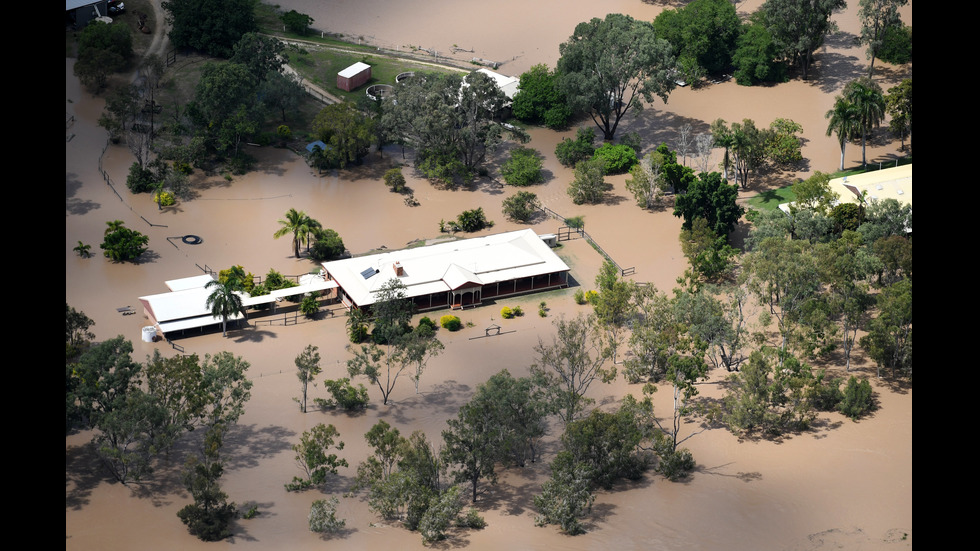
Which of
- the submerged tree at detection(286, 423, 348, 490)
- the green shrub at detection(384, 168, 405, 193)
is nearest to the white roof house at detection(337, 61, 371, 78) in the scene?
the green shrub at detection(384, 168, 405, 193)

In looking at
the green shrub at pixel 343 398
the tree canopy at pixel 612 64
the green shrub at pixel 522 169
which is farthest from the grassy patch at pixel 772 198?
the green shrub at pixel 343 398

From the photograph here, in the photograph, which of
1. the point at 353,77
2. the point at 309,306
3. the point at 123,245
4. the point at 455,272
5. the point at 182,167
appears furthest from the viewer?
the point at 353,77

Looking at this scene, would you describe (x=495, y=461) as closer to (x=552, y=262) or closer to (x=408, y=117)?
(x=552, y=262)

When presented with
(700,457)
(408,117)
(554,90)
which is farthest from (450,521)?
(554,90)

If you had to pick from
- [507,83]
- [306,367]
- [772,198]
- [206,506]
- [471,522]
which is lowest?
[471,522]

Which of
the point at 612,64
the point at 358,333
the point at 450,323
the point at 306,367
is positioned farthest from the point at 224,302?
the point at 612,64

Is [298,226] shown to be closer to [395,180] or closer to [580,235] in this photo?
[395,180]

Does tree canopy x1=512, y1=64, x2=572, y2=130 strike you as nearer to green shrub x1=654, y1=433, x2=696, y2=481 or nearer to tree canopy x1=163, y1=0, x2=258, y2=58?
tree canopy x1=163, y1=0, x2=258, y2=58
